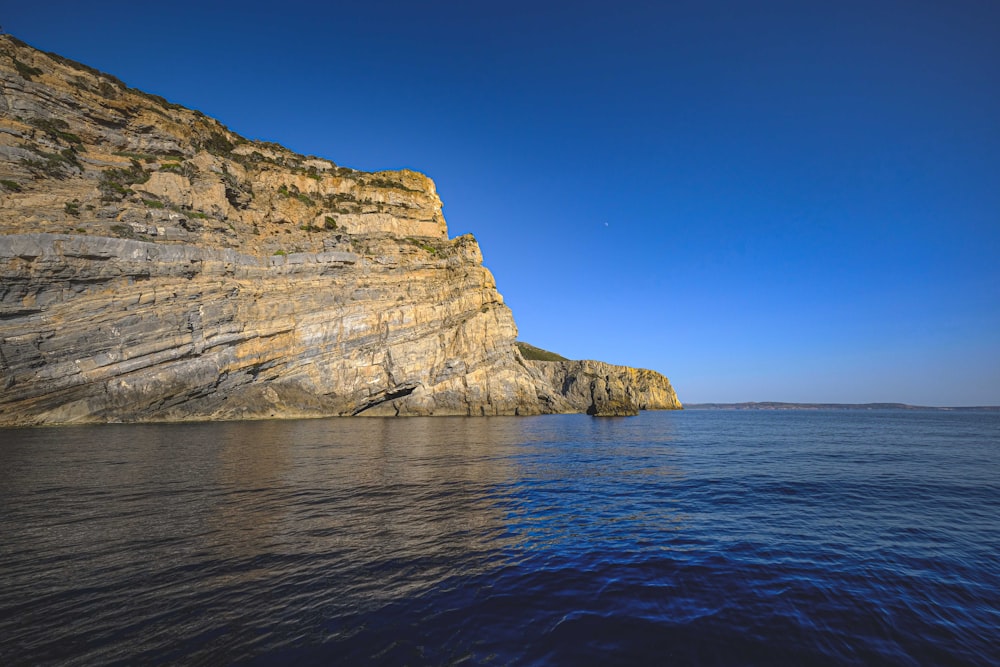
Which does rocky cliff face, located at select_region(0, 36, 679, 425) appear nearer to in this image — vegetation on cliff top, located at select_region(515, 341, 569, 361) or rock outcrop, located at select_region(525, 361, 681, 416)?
rock outcrop, located at select_region(525, 361, 681, 416)

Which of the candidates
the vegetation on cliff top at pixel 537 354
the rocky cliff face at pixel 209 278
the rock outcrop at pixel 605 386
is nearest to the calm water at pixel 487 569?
the rocky cliff face at pixel 209 278

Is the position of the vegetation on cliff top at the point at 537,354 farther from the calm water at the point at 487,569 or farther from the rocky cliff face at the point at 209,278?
the calm water at the point at 487,569

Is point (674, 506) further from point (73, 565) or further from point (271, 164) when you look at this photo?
point (271, 164)

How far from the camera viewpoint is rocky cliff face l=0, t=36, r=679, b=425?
136 ft

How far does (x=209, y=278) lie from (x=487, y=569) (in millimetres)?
55997

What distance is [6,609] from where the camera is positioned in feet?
20.4

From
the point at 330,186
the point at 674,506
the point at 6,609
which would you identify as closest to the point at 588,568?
the point at 674,506

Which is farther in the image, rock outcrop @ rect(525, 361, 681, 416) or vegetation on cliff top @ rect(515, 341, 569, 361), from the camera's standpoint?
vegetation on cliff top @ rect(515, 341, 569, 361)

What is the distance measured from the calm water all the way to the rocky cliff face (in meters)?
32.7

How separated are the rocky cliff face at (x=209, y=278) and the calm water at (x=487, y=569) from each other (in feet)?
107

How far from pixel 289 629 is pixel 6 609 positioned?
4.48m

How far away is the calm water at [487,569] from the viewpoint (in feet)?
18.4

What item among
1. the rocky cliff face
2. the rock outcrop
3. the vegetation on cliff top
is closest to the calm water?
the rocky cliff face

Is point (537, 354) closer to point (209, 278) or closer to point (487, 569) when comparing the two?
point (209, 278)
